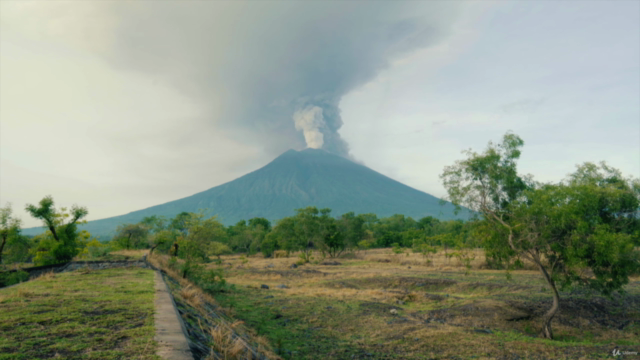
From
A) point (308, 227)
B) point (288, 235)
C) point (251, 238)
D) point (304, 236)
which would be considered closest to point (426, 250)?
point (308, 227)

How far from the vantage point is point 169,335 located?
5.75 metres

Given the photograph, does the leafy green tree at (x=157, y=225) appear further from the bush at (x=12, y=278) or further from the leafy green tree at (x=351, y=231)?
the leafy green tree at (x=351, y=231)

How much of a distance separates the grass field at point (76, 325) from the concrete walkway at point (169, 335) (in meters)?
0.14

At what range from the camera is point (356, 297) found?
20.6 metres

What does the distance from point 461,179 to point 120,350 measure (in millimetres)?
15727

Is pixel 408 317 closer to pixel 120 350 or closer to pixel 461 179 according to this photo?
pixel 461 179

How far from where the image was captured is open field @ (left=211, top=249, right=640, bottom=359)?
998 centimetres

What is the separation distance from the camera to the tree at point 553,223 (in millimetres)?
12195

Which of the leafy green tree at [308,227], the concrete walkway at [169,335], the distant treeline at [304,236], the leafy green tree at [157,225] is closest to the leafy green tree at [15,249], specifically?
the distant treeline at [304,236]

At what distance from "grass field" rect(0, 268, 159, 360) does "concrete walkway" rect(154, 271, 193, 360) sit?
14 cm

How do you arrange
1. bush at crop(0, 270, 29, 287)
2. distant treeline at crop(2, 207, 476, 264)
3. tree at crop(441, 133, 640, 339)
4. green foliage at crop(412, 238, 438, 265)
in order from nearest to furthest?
tree at crop(441, 133, 640, 339), bush at crop(0, 270, 29, 287), distant treeline at crop(2, 207, 476, 264), green foliage at crop(412, 238, 438, 265)

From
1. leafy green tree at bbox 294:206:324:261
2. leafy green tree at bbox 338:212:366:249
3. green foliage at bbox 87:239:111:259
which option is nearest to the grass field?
green foliage at bbox 87:239:111:259

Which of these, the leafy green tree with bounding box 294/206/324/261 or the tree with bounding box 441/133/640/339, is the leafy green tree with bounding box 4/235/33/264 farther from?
the leafy green tree with bounding box 294/206/324/261

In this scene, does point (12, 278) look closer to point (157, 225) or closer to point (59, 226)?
point (59, 226)
